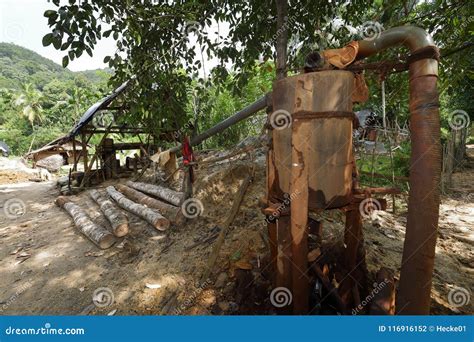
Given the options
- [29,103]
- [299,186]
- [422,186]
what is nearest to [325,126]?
[299,186]

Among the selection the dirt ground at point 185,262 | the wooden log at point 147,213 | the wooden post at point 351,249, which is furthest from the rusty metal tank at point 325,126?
the wooden log at point 147,213

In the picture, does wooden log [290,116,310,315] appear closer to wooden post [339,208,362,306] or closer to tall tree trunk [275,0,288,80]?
wooden post [339,208,362,306]

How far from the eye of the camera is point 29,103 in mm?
36562

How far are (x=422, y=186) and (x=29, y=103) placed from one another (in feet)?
154

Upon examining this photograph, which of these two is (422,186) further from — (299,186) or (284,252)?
(284,252)

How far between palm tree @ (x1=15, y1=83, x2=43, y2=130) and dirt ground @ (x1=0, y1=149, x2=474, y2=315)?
125 ft

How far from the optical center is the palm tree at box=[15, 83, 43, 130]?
3597 cm

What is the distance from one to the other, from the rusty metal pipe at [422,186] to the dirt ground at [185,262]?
4.55ft

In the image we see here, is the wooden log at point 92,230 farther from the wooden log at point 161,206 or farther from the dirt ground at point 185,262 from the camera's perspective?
the wooden log at point 161,206

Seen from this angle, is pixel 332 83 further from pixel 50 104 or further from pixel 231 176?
pixel 50 104

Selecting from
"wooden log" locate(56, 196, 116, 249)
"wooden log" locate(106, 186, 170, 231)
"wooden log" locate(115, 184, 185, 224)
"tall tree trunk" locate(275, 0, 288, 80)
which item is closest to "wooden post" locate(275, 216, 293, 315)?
"tall tree trunk" locate(275, 0, 288, 80)

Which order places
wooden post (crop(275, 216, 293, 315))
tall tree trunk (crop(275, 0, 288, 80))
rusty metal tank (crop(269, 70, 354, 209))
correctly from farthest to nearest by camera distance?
tall tree trunk (crop(275, 0, 288, 80)) → wooden post (crop(275, 216, 293, 315)) → rusty metal tank (crop(269, 70, 354, 209))

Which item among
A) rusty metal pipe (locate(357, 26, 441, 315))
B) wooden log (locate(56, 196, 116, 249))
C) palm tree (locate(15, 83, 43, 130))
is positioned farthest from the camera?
palm tree (locate(15, 83, 43, 130))

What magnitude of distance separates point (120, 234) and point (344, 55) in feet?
17.7
